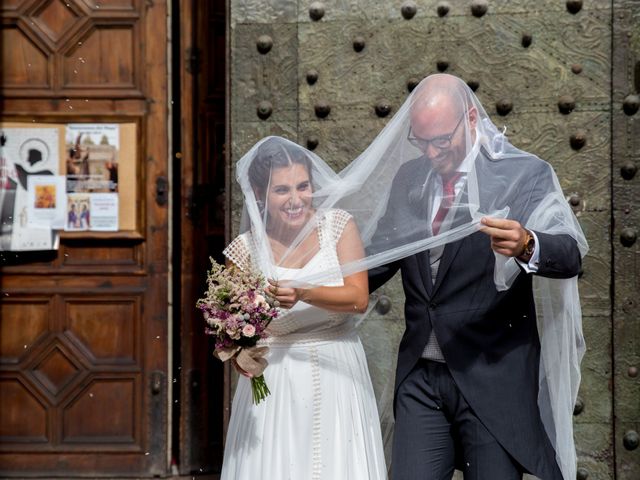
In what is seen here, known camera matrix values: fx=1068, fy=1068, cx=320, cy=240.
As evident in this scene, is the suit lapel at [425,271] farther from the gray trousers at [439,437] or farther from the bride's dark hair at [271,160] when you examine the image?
the bride's dark hair at [271,160]

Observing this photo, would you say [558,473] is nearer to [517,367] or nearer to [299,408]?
[517,367]

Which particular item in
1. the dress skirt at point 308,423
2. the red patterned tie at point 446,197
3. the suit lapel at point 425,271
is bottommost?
the dress skirt at point 308,423

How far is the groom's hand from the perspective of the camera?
3256 millimetres

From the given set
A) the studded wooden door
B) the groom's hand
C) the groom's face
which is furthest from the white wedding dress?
the studded wooden door

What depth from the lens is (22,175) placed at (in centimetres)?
574

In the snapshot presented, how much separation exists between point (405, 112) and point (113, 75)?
248 cm

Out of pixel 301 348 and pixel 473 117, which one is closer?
pixel 473 117

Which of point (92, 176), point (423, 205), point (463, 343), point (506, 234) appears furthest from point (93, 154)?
point (506, 234)

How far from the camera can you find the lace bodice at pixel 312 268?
3.81m

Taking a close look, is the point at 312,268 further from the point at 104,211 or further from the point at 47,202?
the point at 47,202

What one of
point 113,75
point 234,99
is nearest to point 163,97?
point 113,75

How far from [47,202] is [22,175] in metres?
0.20

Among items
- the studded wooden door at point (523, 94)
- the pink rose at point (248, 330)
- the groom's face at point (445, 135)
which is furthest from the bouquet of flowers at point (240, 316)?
the studded wooden door at point (523, 94)

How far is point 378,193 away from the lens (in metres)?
3.82
